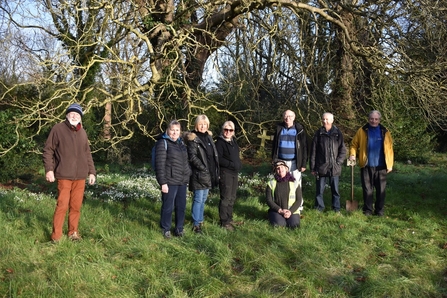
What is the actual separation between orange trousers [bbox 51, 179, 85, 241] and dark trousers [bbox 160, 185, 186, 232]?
44.2 inches

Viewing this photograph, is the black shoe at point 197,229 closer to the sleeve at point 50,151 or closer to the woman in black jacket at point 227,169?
the woman in black jacket at point 227,169

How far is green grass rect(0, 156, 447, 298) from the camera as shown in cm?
416

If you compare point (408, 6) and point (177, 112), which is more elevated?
point (408, 6)

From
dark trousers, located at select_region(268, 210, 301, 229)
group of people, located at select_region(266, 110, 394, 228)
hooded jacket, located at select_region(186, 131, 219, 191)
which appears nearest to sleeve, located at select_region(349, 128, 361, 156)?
group of people, located at select_region(266, 110, 394, 228)

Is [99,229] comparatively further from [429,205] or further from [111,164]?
[111,164]

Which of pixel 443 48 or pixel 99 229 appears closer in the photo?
pixel 99 229

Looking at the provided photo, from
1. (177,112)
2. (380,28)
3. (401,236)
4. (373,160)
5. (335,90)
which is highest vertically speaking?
(380,28)

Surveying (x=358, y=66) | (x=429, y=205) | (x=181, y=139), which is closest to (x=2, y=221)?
(x=181, y=139)

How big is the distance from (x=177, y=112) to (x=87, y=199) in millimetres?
4040

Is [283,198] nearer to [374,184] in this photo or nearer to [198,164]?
[198,164]

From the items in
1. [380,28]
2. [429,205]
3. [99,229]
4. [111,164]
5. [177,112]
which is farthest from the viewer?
[111,164]

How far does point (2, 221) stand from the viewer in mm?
6363

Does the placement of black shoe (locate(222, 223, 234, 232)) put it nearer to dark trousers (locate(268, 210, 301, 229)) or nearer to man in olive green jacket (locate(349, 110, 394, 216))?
dark trousers (locate(268, 210, 301, 229))

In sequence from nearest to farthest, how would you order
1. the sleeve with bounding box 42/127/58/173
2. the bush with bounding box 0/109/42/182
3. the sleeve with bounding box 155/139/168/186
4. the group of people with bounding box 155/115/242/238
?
the sleeve with bounding box 42/127/58/173 → the sleeve with bounding box 155/139/168/186 → the group of people with bounding box 155/115/242/238 → the bush with bounding box 0/109/42/182
